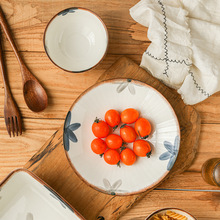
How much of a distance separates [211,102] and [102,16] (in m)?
0.45

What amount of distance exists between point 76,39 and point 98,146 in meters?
0.37

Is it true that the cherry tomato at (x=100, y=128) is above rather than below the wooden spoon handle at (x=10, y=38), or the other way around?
below

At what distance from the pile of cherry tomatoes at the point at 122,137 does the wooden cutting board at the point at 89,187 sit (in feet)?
0.36

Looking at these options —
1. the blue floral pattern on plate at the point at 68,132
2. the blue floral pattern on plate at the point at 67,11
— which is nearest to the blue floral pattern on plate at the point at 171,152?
the blue floral pattern on plate at the point at 68,132

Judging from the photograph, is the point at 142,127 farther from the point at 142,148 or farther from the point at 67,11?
the point at 67,11

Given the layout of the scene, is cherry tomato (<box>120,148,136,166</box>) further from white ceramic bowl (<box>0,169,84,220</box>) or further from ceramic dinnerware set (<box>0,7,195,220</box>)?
white ceramic bowl (<box>0,169,84,220</box>)

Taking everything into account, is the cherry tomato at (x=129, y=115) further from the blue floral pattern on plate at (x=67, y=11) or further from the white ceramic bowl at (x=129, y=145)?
the blue floral pattern on plate at (x=67, y=11)

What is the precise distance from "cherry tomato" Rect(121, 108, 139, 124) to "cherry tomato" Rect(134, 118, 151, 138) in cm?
2

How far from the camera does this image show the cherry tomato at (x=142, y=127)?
754 millimetres

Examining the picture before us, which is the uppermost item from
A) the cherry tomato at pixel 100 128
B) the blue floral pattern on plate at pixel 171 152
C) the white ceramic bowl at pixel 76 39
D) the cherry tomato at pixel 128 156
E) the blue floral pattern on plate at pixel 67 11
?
the blue floral pattern on plate at pixel 67 11

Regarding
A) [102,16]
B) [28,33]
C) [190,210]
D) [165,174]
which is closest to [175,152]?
[165,174]

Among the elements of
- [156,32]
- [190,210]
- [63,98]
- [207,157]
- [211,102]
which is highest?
[156,32]

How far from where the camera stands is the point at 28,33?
0.84 metres

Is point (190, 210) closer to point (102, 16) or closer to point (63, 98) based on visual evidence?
point (63, 98)
